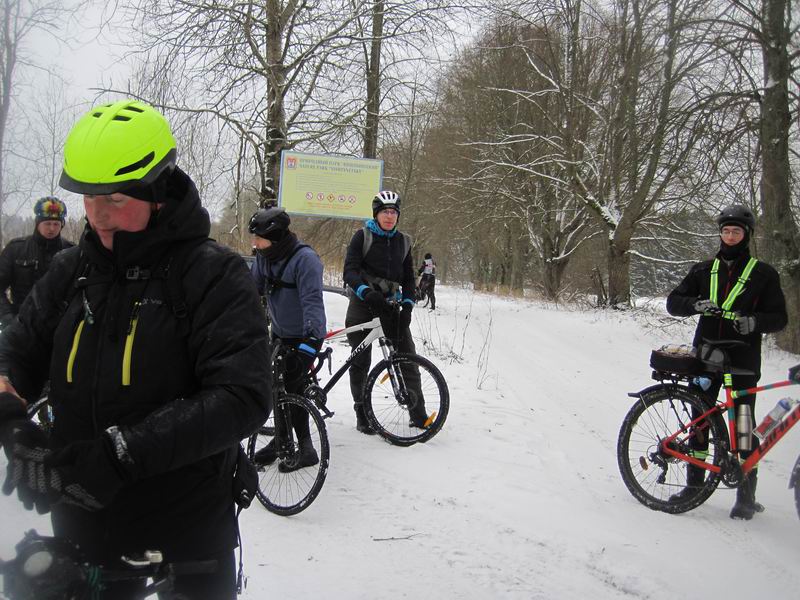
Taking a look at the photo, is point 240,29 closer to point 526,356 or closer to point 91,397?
point 526,356

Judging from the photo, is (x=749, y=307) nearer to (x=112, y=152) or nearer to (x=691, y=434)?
(x=691, y=434)

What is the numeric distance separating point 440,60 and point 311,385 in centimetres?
723

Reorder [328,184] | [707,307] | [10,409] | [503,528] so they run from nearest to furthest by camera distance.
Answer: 1. [10,409]
2. [503,528]
3. [707,307]
4. [328,184]

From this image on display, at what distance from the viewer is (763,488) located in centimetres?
432

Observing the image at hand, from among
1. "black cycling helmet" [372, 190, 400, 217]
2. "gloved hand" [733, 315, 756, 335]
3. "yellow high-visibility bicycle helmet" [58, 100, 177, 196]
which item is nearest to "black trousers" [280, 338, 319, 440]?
"black cycling helmet" [372, 190, 400, 217]

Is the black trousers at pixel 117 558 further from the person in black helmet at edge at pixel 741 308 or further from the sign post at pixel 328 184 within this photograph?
the sign post at pixel 328 184

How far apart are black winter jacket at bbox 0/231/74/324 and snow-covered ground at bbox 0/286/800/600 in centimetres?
156

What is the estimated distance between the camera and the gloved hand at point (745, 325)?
Result: 3.56m

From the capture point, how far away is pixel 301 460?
3.65 metres

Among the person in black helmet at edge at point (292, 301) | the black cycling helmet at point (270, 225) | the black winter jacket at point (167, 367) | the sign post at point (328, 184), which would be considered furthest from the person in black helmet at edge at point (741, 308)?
the sign post at point (328, 184)

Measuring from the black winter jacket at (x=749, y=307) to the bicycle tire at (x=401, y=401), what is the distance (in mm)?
1981

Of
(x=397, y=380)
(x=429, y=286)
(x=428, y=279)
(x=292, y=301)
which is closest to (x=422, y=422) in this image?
(x=397, y=380)

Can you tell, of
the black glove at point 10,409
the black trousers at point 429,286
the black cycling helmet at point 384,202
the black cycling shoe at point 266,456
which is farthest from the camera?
the black trousers at point 429,286

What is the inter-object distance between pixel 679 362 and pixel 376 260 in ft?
8.50
